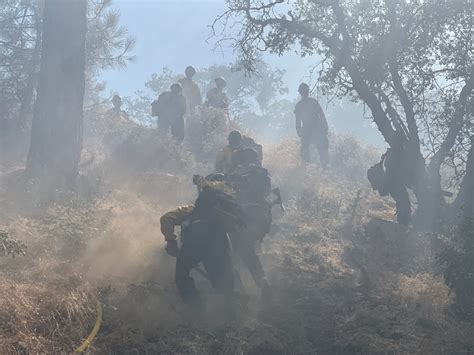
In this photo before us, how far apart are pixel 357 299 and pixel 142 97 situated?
187 ft

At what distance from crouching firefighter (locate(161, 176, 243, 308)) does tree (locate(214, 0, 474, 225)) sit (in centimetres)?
537

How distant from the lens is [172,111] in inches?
589

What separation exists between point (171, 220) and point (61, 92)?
6.57 meters

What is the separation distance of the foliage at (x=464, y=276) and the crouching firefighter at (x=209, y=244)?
2614 millimetres

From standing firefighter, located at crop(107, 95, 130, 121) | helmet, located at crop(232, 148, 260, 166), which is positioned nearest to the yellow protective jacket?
helmet, located at crop(232, 148, 260, 166)

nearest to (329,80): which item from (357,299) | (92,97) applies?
(357,299)

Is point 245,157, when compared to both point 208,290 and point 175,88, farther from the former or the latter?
point 175,88

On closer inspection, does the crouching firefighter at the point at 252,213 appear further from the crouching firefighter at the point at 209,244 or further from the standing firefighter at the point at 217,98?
the standing firefighter at the point at 217,98

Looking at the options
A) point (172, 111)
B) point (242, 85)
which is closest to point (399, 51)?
point (172, 111)

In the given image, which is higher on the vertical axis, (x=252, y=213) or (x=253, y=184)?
(x=253, y=184)

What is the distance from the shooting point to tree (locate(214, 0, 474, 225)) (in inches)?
401

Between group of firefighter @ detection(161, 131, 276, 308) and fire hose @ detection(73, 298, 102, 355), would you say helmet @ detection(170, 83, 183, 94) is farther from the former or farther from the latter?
fire hose @ detection(73, 298, 102, 355)

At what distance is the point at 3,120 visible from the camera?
16.7 metres

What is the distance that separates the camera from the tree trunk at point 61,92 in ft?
37.1
